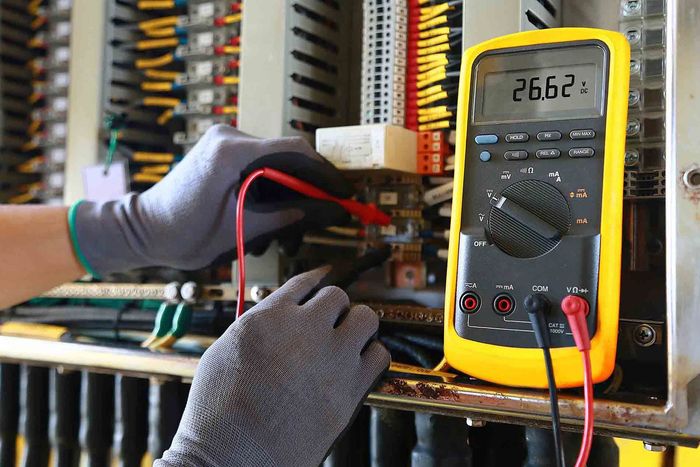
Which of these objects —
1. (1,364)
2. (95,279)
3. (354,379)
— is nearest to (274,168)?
(354,379)

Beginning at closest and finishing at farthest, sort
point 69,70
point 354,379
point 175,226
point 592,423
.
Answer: point 592,423 → point 354,379 → point 175,226 → point 69,70

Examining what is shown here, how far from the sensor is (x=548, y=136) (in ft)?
1.87

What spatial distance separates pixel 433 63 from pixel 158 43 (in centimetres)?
53

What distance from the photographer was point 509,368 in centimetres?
54

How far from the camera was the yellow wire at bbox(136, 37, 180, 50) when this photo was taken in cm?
107

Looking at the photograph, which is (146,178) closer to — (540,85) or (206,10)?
(206,10)

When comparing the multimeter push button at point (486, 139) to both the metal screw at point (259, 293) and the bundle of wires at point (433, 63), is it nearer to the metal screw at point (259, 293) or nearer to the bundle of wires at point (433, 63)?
the bundle of wires at point (433, 63)

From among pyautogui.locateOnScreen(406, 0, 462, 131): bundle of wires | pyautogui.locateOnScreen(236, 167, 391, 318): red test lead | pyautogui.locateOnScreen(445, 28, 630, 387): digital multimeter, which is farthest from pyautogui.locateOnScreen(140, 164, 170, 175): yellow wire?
pyautogui.locateOnScreen(445, 28, 630, 387): digital multimeter

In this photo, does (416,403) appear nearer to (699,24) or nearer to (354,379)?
(354,379)

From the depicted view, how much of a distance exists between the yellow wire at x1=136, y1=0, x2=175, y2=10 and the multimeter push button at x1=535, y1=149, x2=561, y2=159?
0.76 metres

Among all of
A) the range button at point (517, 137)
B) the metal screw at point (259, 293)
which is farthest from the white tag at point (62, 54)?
the range button at point (517, 137)

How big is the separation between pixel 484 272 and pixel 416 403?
0.14 metres

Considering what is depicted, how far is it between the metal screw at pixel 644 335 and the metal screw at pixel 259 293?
41 cm

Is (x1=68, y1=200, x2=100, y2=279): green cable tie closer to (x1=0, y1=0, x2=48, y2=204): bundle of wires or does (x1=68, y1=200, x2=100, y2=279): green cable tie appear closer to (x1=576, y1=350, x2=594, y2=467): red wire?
(x1=0, y1=0, x2=48, y2=204): bundle of wires
